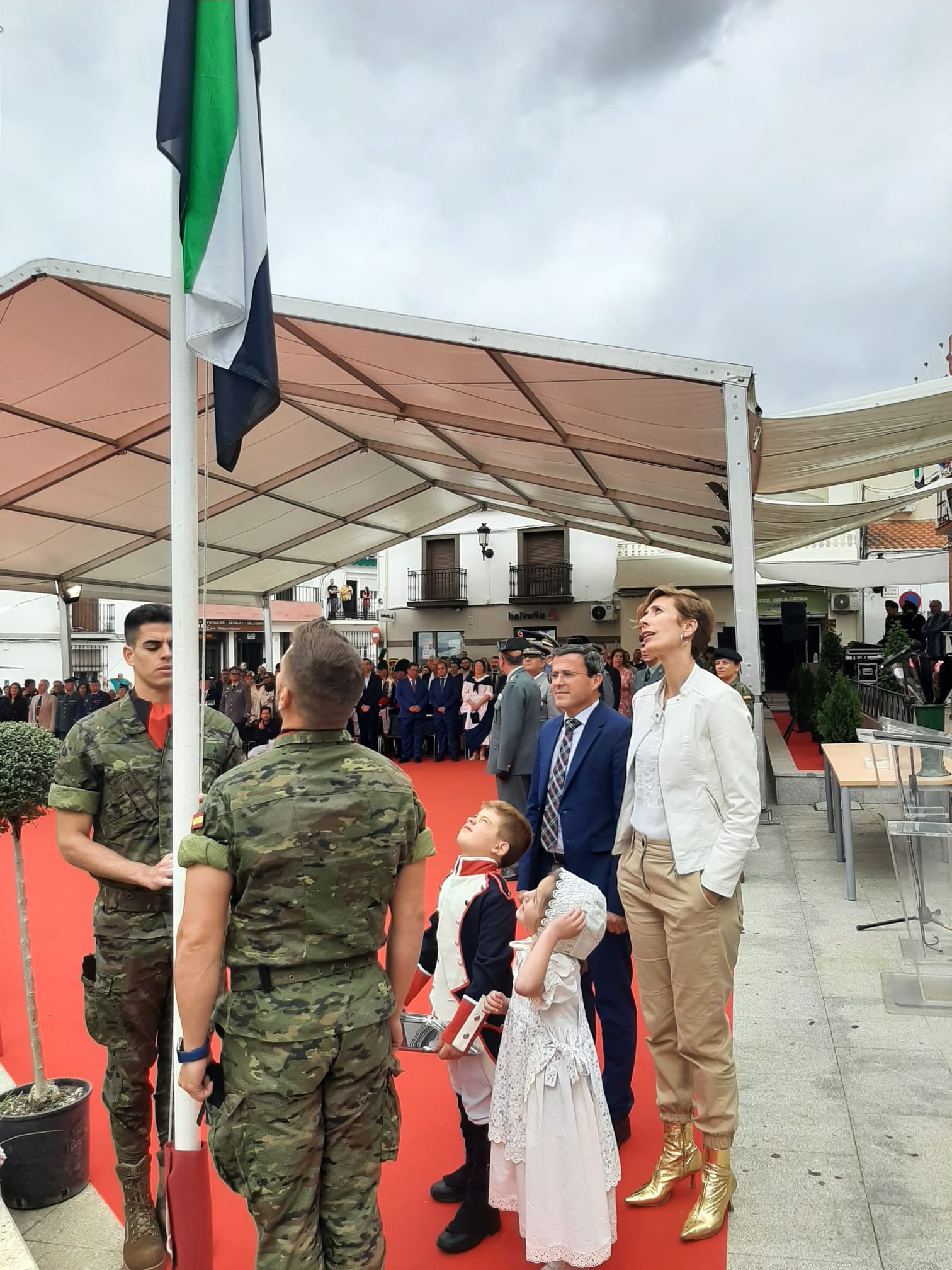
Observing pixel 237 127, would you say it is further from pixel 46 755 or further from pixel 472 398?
pixel 472 398

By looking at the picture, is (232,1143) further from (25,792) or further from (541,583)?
(541,583)

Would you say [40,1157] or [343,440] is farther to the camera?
[343,440]

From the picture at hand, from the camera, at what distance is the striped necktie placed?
11.2 ft

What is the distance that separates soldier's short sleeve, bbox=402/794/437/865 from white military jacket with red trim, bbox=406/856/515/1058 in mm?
506

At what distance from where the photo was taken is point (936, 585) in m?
25.1

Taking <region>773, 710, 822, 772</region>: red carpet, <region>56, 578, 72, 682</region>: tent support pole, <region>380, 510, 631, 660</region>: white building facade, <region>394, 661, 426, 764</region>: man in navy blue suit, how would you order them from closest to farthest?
1. <region>773, 710, 822, 772</region>: red carpet
2. <region>394, 661, 426, 764</region>: man in navy blue suit
3. <region>56, 578, 72, 682</region>: tent support pole
4. <region>380, 510, 631, 660</region>: white building facade

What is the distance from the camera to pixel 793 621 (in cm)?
1591

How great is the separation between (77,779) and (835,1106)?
2749 mm

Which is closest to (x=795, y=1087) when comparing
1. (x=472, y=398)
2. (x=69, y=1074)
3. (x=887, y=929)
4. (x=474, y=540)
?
(x=887, y=929)

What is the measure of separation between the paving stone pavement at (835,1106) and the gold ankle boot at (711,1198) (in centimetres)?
7

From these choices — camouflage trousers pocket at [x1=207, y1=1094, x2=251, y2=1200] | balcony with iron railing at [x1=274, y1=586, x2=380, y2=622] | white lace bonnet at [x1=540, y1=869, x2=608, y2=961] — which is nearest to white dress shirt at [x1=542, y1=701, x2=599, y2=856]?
white lace bonnet at [x1=540, y1=869, x2=608, y2=961]

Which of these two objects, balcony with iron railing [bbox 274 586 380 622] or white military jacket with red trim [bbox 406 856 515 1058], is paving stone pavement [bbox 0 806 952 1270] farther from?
balcony with iron railing [bbox 274 586 380 622]

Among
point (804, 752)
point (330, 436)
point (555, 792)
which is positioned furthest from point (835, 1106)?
point (330, 436)

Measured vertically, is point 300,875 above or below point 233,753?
below
